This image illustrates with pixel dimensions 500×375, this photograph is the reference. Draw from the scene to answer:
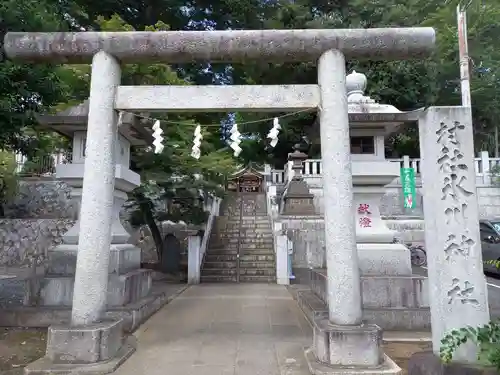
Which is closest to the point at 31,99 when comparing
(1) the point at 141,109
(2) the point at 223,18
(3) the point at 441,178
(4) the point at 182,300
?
(1) the point at 141,109

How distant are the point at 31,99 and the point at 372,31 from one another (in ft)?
20.3

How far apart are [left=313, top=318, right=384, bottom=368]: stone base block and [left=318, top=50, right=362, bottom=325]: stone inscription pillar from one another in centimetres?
22

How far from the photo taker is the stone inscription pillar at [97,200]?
492 cm

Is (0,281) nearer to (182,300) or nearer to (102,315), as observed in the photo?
(182,300)

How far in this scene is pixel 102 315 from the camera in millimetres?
5031

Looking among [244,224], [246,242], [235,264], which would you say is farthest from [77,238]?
[244,224]

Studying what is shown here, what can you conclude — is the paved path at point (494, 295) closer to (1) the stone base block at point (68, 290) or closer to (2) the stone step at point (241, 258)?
(2) the stone step at point (241, 258)

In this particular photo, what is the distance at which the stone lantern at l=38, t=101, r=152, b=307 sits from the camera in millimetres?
6844

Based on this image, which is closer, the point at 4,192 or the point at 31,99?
the point at 31,99

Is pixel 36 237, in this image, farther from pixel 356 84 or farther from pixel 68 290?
Answer: pixel 356 84

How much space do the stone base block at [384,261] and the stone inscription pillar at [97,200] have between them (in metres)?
4.71

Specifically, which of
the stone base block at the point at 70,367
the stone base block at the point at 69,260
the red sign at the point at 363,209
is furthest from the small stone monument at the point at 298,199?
the stone base block at the point at 70,367

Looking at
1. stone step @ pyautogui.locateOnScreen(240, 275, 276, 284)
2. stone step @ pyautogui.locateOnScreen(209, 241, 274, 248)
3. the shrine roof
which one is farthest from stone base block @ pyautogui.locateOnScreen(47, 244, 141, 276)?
the shrine roof

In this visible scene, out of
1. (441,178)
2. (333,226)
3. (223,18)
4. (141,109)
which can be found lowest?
(333,226)
